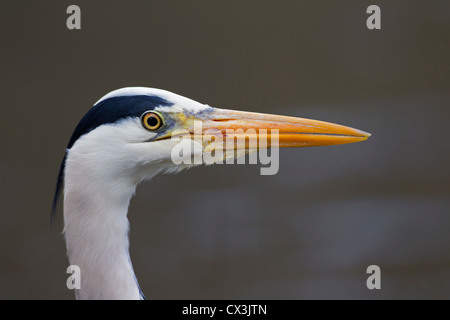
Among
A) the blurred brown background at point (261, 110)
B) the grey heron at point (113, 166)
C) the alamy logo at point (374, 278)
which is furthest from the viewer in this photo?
the blurred brown background at point (261, 110)

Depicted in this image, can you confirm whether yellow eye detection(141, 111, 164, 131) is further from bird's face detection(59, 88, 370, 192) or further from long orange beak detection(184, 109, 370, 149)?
long orange beak detection(184, 109, 370, 149)

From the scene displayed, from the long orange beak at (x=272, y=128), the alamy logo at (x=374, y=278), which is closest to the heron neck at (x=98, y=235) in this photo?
the long orange beak at (x=272, y=128)

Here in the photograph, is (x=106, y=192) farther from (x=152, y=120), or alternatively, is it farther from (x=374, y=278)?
(x=374, y=278)

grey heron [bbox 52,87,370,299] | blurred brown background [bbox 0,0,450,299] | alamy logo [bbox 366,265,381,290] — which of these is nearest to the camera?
grey heron [bbox 52,87,370,299]

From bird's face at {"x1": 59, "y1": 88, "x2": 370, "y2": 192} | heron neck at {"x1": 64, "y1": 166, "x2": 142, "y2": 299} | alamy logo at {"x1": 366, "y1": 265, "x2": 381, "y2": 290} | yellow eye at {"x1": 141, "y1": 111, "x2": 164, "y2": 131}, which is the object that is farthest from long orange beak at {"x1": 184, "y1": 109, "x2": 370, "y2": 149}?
alamy logo at {"x1": 366, "y1": 265, "x2": 381, "y2": 290}

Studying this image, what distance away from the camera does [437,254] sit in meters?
4.10

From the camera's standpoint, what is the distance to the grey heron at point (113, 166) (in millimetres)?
1874

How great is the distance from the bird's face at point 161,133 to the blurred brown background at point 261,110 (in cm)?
212

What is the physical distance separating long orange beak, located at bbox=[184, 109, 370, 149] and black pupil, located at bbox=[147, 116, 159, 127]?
0.12 meters

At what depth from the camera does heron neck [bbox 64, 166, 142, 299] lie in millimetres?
1881

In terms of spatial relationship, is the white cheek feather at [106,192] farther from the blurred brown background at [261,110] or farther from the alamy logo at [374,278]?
the alamy logo at [374,278]

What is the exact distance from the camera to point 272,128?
6.59 feet

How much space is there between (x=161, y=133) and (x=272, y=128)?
36cm

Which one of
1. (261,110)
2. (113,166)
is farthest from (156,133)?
(261,110)
